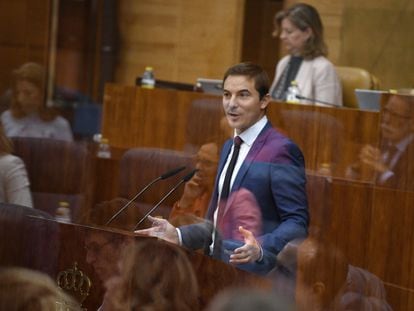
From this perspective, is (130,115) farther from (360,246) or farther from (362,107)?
(360,246)

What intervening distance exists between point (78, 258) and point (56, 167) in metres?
2.52

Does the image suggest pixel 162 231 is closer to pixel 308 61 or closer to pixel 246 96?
pixel 246 96

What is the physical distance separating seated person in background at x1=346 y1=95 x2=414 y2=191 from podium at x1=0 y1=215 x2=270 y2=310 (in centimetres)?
189

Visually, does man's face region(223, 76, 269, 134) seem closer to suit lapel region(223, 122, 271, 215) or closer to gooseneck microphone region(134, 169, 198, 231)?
suit lapel region(223, 122, 271, 215)

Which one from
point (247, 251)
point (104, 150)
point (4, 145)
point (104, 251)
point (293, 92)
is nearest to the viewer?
point (104, 251)

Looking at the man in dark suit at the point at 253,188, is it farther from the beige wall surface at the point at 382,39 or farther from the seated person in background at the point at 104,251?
the beige wall surface at the point at 382,39

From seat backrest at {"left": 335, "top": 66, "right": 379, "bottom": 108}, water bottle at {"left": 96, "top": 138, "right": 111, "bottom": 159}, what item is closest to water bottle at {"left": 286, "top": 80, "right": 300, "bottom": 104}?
seat backrest at {"left": 335, "top": 66, "right": 379, "bottom": 108}

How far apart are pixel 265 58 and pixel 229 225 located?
4100 millimetres

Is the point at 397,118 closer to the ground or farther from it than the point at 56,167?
farther from it

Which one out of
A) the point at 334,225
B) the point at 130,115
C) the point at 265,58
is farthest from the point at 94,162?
the point at 265,58

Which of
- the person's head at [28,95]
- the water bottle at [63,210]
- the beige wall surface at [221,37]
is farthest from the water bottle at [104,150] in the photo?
the beige wall surface at [221,37]

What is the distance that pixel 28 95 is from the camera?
5.70 metres

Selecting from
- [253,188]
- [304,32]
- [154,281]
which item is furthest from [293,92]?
[154,281]

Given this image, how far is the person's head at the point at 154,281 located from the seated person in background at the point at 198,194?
14.4 inches
